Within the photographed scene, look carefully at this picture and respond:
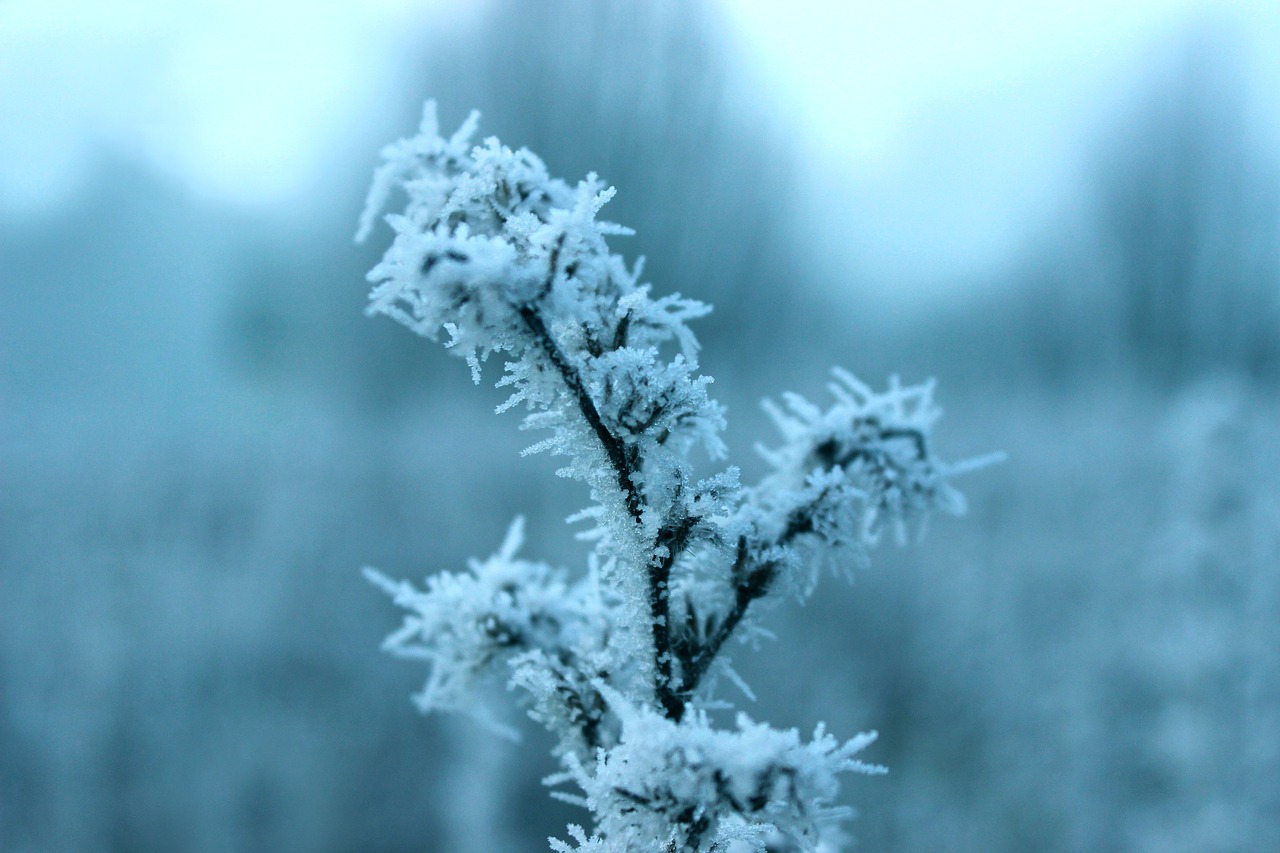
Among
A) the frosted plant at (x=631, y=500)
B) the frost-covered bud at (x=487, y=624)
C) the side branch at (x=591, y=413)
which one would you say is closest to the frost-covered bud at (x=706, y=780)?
the frosted plant at (x=631, y=500)

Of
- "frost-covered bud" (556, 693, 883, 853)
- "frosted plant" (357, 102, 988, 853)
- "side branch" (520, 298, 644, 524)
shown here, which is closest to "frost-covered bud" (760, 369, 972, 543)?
"frosted plant" (357, 102, 988, 853)

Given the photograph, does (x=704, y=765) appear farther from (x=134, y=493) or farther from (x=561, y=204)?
(x=134, y=493)

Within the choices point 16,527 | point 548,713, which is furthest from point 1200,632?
point 16,527

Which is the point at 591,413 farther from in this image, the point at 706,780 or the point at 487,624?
the point at 487,624

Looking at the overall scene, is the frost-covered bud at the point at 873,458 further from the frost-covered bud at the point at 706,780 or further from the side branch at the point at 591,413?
the frost-covered bud at the point at 706,780

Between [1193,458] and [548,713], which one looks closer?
[548,713]

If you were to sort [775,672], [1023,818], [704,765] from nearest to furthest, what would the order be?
[704,765], [1023,818], [775,672]

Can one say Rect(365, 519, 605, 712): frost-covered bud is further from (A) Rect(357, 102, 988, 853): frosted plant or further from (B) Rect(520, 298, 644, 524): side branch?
(B) Rect(520, 298, 644, 524): side branch

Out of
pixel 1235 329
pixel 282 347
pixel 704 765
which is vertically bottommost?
pixel 704 765
